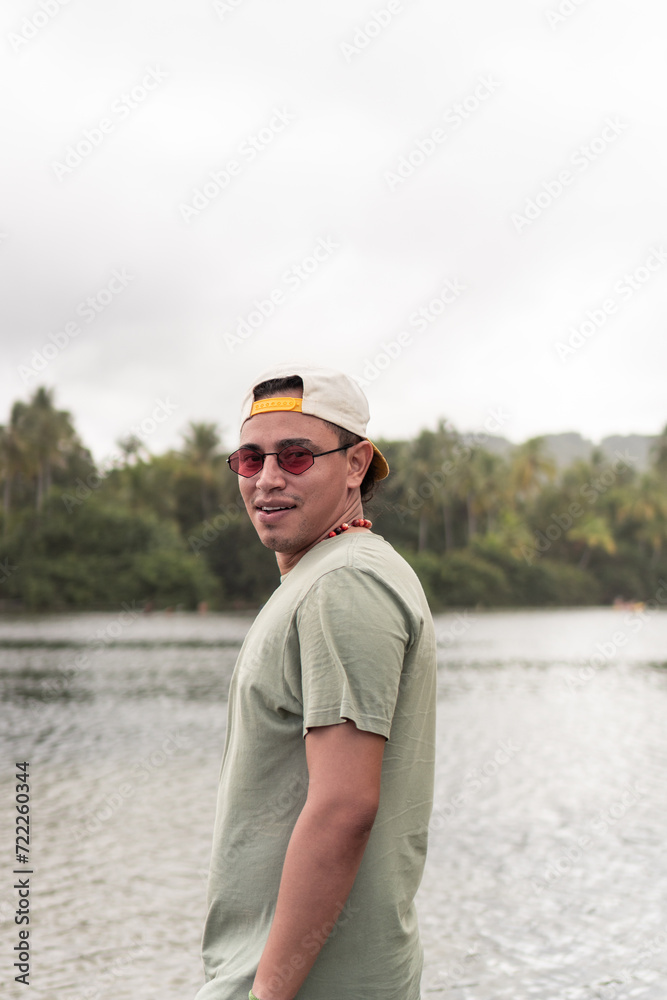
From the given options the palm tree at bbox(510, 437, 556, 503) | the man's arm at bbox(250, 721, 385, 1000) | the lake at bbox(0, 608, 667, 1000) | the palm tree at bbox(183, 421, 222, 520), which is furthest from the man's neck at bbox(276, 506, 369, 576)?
the palm tree at bbox(510, 437, 556, 503)

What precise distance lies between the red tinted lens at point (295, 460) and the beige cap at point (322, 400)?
7 cm

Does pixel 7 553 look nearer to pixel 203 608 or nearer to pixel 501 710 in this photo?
pixel 203 608

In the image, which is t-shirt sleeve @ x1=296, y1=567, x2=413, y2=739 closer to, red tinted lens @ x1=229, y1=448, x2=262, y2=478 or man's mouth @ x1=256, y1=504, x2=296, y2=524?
man's mouth @ x1=256, y1=504, x2=296, y2=524

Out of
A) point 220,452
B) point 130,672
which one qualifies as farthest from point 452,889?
point 220,452

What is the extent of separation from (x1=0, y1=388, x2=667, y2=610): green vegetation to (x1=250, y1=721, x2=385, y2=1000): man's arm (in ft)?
150

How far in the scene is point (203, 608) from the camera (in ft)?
186

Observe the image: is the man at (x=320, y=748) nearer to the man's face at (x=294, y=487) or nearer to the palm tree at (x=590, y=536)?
the man's face at (x=294, y=487)

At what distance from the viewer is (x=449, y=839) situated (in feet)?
26.0

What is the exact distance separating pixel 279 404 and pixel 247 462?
150 mm

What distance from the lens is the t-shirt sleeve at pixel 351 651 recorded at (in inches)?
57.6

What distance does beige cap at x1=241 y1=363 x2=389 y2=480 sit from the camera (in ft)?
5.68

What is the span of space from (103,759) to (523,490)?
72.1 m

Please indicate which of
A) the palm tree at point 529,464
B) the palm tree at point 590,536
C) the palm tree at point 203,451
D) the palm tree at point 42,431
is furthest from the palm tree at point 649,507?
the palm tree at point 42,431

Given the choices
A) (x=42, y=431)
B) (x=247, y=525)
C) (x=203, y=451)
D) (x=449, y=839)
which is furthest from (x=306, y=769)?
(x=203, y=451)
